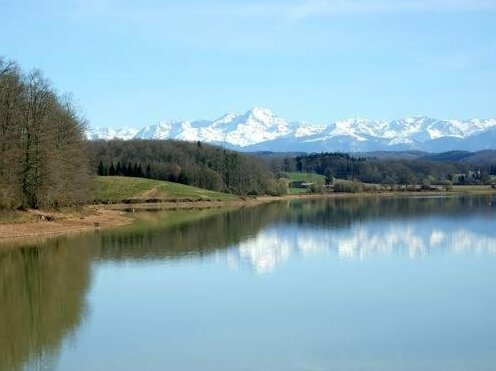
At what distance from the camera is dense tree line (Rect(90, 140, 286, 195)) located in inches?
5861

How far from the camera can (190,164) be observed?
509 feet

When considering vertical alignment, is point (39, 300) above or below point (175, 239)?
below

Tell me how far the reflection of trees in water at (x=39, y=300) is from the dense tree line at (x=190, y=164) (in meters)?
99.9

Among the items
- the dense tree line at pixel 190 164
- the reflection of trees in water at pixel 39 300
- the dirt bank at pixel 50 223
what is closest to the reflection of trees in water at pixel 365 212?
the dirt bank at pixel 50 223

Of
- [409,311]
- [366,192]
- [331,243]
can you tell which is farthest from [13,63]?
[366,192]

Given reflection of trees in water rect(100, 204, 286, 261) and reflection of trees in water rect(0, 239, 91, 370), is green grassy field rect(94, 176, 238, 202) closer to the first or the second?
reflection of trees in water rect(100, 204, 286, 261)

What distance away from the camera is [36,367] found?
18.9 metres

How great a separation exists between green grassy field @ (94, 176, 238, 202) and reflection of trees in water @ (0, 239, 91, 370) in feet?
225

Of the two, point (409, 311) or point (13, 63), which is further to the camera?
point (13, 63)

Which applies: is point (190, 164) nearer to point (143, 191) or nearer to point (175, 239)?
point (143, 191)

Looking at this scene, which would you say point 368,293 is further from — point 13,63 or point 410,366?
point 13,63

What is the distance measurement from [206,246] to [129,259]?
951cm

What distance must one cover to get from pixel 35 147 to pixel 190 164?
94.7 meters

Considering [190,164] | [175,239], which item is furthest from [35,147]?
[190,164]
